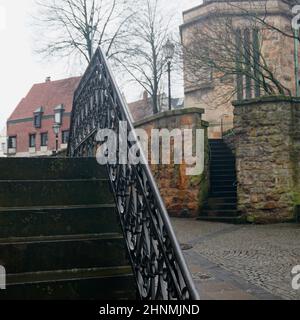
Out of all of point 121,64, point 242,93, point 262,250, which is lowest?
point 262,250

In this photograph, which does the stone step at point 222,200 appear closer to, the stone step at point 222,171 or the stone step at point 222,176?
the stone step at point 222,176

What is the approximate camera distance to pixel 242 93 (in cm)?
1922

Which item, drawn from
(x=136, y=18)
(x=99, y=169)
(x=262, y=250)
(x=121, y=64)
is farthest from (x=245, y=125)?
(x=136, y=18)

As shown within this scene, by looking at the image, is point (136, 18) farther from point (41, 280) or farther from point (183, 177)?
point (41, 280)

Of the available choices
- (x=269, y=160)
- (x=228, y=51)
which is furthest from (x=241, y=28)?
(x=269, y=160)

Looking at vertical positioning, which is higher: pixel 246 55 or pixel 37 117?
pixel 37 117

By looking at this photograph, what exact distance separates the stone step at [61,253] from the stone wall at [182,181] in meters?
7.30

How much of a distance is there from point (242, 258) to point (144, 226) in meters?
3.19

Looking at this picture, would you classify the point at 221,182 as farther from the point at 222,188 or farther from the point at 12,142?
the point at 12,142

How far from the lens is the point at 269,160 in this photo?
9867 mm

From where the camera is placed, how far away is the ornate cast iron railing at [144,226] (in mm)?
2574

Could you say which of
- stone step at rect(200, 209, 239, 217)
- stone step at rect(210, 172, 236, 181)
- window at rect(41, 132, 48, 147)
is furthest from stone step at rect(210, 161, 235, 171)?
window at rect(41, 132, 48, 147)

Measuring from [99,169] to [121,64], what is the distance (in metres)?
18.1

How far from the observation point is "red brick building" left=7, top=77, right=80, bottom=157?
137ft
